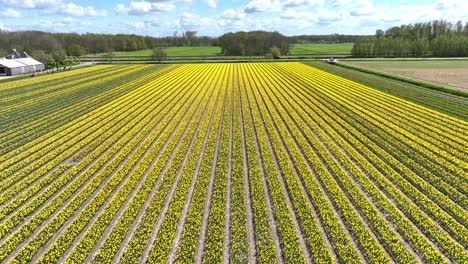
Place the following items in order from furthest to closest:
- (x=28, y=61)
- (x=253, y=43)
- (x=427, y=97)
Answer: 1. (x=253, y=43)
2. (x=28, y=61)
3. (x=427, y=97)

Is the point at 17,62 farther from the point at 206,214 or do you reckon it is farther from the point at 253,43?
the point at 253,43

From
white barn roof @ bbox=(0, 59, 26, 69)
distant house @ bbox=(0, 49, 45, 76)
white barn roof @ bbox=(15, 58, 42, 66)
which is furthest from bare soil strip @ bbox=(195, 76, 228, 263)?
white barn roof @ bbox=(15, 58, 42, 66)

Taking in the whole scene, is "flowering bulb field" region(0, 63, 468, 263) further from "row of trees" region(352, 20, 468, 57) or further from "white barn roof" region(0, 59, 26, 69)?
"row of trees" region(352, 20, 468, 57)

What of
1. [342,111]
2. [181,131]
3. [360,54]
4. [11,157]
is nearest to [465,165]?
[342,111]

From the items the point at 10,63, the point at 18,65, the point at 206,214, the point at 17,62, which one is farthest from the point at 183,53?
the point at 206,214

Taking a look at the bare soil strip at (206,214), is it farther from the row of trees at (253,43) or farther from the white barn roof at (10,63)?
the row of trees at (253,43)

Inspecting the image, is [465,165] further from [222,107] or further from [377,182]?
[222,107]
